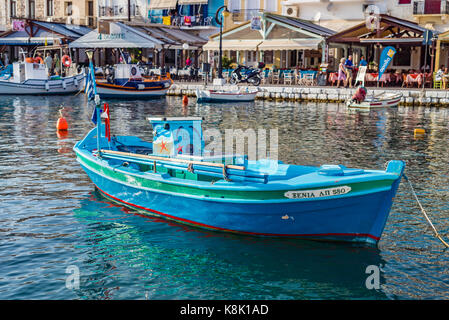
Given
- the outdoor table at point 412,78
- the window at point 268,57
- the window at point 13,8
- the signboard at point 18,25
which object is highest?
the window at point 13,8

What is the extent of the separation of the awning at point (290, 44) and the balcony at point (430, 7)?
8992mm

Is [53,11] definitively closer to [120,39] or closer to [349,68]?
[120,39]

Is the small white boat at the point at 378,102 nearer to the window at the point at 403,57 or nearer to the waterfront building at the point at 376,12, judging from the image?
the waterfront building at the point at 376,12

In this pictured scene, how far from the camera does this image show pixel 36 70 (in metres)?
39.0

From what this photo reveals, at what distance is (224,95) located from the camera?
33.5 m

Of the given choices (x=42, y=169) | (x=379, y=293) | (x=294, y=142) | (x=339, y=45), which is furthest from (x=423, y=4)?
(x=379, y=293)

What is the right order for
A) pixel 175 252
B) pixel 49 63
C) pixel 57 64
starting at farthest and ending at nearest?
pixel 57 64, pixel 49 63, pixel 175 252

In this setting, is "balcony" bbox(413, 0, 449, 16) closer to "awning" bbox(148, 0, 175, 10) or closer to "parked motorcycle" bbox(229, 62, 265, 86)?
"parked motorcycle" bbox(229, 62, 265, 86)

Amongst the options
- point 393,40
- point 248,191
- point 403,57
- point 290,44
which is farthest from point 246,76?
point 248,191

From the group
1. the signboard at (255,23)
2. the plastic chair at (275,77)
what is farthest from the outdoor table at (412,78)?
the signboard at (255,23)

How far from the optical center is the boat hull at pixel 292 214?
878cm

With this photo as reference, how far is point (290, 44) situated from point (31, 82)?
662 inches

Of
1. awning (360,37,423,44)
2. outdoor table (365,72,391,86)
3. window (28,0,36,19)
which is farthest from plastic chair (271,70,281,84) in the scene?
window (28,0,36,19)
